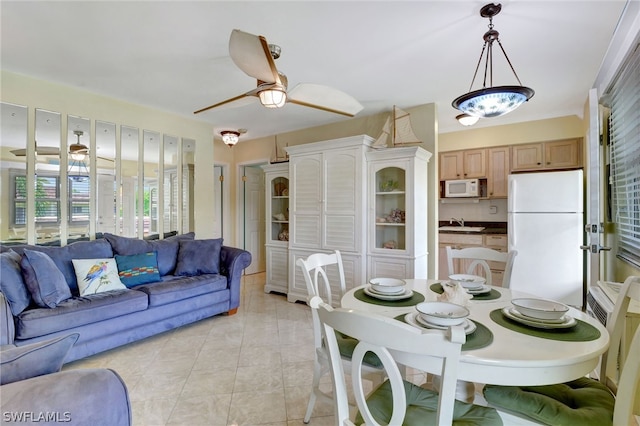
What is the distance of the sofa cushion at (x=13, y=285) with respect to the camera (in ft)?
7.39

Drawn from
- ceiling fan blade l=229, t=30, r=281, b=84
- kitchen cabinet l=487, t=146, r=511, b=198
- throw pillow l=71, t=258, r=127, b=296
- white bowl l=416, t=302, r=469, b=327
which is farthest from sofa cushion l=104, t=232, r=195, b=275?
kitchen cabinet l=487, t=146, r=511, b=198

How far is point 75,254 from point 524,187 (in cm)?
499

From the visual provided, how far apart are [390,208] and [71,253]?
331cm

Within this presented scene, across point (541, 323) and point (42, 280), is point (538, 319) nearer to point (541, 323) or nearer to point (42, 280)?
point (541, 323)

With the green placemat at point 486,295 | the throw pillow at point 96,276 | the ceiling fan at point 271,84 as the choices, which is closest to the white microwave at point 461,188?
the ceiling fan at point 271,84

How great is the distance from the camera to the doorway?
5797mm

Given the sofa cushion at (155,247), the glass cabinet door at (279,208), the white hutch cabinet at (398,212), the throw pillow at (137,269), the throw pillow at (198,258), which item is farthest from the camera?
the glass cabinet door at (279,208)

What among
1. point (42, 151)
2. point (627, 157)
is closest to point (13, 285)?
point (42, 151)

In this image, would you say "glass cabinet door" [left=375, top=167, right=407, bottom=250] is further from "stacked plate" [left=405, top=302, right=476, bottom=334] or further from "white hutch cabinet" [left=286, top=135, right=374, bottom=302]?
"stacked plate" [left=405, top=302, right=476, bottom=334]

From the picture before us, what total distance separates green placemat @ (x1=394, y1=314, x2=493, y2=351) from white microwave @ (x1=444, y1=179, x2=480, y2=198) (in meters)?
3.69

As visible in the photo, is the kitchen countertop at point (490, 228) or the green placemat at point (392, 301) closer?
the green placemat at point (392, 301)

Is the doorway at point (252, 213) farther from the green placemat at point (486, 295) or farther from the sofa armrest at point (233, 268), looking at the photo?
the green placemat at point (486, 295)

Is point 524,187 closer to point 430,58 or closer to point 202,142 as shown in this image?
point 430,58

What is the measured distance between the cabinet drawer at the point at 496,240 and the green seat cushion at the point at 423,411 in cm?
359
